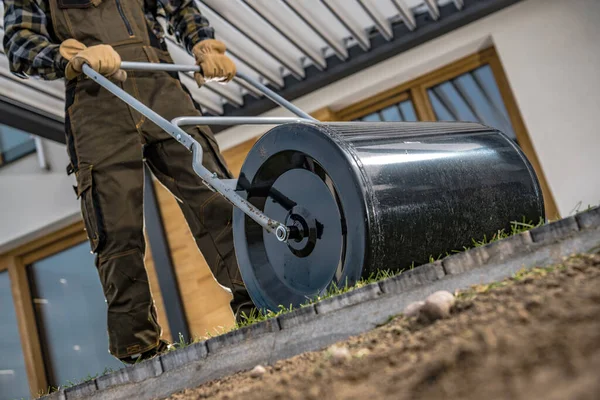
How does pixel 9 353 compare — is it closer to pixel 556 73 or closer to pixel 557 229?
pixel 556 73

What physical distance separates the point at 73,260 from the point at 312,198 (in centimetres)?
582

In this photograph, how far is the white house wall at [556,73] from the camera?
509cm

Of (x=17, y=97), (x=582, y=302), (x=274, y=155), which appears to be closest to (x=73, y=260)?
(x=17, y=97)

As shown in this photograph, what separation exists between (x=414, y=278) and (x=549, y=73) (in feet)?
14.1

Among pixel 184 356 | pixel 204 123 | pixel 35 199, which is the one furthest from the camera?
pixel 35 199

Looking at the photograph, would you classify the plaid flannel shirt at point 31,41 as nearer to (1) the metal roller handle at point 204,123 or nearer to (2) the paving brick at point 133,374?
(1) the metal roller handle at point 204,123

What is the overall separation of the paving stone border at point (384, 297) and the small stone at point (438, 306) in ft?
0.62

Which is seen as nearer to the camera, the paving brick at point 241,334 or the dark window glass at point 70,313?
the paving brick at point 241,334

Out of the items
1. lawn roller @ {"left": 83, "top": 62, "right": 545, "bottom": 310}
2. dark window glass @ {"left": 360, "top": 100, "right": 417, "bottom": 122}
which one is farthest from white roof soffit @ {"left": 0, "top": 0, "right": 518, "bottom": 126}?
lawn roller @ {"left": 83, "top": 62, "right": 545, "bottom": 310}

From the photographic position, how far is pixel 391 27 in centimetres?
558

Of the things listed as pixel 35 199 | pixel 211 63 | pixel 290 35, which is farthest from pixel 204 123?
pixel 35 199

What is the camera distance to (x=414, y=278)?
4.92ft

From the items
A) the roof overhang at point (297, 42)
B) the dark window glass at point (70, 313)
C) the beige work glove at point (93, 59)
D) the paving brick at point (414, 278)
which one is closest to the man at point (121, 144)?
the beige work glove at point (93, 59)

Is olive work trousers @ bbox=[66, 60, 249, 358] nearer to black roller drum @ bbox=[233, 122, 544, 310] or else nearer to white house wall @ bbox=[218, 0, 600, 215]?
black roller drum @ bbox=[233, 122, 544, 310]
